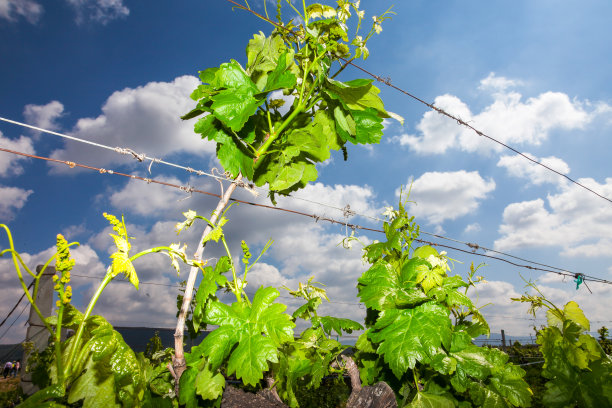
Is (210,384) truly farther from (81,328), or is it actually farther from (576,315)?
(576,315)

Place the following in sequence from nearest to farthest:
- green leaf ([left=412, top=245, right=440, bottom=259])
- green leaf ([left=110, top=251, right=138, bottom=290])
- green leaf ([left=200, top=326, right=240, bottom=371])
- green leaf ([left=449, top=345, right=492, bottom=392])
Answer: green leaf ([left=110, top=251, right=138, bottom=290]), green leaf ([left=200, top=326, right=240, bottom=371]), green leaf ([left=449, top=345, right=492, bottom=392]), green leaf ([left=412, top=245, right=440, bottom=259])

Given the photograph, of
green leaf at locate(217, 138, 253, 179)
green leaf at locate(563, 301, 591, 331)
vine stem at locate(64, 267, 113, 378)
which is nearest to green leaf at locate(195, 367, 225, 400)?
vine stem at locate(64, 267, 113, 378)

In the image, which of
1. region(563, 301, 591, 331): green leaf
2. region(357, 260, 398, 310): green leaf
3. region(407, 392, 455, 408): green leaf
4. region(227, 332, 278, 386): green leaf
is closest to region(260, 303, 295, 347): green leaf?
region(227, 332, 278, 386): green leaf

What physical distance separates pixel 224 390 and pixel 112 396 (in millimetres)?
273

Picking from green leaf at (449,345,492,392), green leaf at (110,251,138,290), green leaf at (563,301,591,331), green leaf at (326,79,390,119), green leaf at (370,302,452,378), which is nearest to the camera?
green leaf at (110,251,138,290)

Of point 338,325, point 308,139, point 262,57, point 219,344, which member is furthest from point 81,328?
point 338,325

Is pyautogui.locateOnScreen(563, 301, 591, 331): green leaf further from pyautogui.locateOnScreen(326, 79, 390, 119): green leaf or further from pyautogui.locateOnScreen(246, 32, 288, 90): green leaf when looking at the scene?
pyautogui.locateOnScreen(246, 32, 288, 90): green leaf

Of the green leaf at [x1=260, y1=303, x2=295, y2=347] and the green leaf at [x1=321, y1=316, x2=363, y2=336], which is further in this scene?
the green leaf at [x1=321, y1=316, x2=363, y2=336]

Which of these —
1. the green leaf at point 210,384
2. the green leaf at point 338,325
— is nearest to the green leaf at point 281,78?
the green leaf at point 210,384

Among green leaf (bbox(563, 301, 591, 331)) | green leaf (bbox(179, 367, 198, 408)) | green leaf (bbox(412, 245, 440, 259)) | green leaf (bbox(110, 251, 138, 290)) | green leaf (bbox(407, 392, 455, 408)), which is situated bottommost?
green leaf (bbox(407, 392, 455, 408))

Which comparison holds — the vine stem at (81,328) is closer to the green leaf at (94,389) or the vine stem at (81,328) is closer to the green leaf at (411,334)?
the green leaf at (94,389)

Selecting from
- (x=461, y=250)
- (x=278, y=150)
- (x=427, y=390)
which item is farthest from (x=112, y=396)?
(x=461, y=250)

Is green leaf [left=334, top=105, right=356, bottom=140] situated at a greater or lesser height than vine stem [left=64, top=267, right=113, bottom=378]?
greater

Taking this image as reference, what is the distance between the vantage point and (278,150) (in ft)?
3.18
